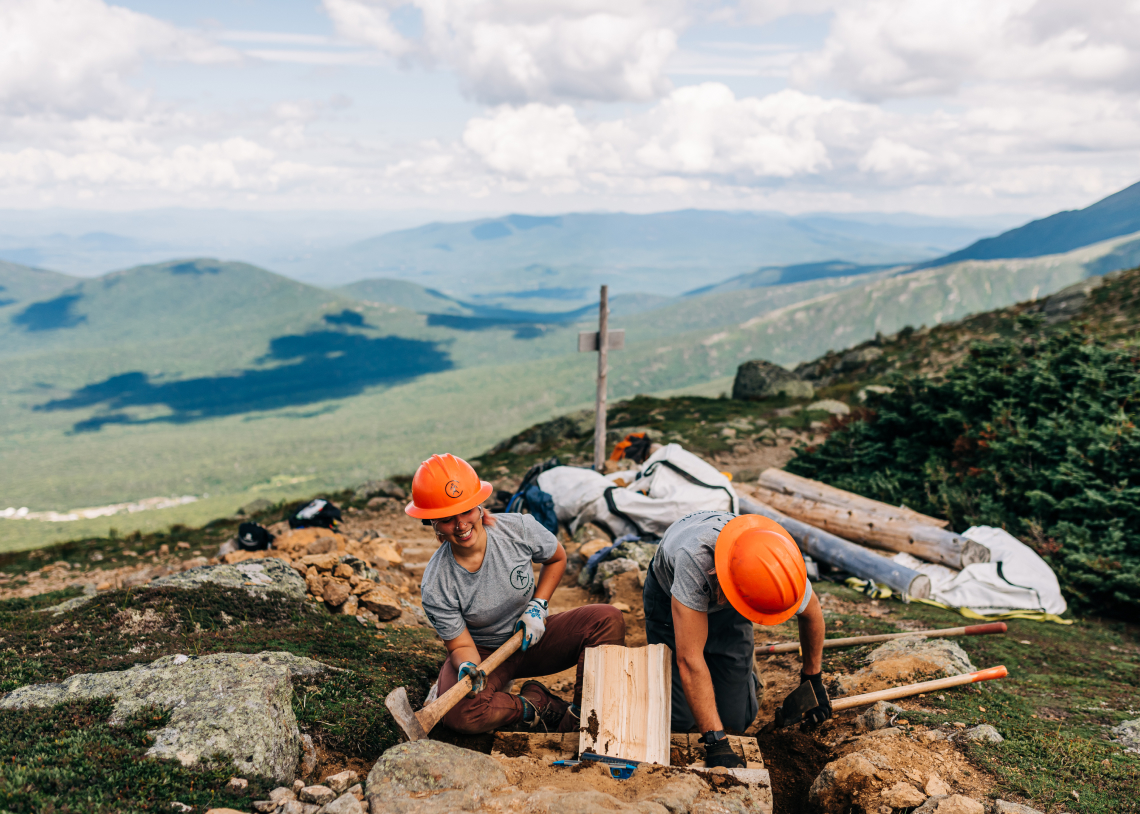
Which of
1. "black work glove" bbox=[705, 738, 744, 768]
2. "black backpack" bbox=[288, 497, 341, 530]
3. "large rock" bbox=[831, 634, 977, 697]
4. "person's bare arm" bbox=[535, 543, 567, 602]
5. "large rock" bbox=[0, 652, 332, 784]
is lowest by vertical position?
"black backpack" bbox=[288, 497, 341, 530]

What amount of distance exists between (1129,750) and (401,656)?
16.0 ft

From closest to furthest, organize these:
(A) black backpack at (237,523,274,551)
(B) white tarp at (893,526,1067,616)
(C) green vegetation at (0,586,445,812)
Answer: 1. (C) green vegetation at (0,586,445,812)
2. (B) white tarp at (893,526,1067,616)
3. (A) black backpack at (237,523,274,551)

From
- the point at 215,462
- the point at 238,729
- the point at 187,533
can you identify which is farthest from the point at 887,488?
the point at 215,462

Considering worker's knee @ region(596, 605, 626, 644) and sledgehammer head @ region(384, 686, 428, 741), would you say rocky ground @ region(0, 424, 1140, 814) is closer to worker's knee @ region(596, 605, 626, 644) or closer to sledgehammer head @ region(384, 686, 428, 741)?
sledgehammer head @ region(384, 686, 428, 741)

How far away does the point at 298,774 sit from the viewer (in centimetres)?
331

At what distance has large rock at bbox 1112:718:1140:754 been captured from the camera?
12.9ft

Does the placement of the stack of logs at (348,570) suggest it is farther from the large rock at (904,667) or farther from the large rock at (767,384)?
the large rock at (767,384)

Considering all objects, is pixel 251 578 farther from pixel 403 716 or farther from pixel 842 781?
pixel 842 781

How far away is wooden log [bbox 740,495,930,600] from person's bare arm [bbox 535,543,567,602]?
3.63m

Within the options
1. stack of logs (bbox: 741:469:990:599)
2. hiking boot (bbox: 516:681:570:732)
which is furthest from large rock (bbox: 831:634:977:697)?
stack of logs (bbox: 741:469:990:599)

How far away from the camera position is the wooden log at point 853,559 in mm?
7293

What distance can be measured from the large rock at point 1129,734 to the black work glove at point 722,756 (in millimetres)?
2570

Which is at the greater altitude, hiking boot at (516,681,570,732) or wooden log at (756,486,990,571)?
hiking boot at (516,681,570,732)

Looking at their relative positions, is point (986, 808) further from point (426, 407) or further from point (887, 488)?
point (426, 407)
